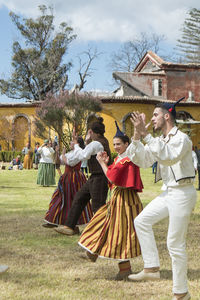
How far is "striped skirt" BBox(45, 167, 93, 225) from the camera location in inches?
283

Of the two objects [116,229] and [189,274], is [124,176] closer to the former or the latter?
[116,229]

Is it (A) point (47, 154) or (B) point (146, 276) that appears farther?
(A) point (47, 154)

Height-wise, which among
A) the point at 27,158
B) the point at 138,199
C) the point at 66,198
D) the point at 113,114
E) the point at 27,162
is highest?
the point at 113,114

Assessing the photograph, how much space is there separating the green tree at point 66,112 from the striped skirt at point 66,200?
2467cm

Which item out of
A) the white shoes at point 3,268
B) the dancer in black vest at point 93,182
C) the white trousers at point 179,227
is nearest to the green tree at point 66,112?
the dancer in black vest at point 93,182

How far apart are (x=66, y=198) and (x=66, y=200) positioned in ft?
0.11

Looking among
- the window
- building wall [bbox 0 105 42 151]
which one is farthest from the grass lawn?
the window

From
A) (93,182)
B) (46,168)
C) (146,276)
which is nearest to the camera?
(146,276)

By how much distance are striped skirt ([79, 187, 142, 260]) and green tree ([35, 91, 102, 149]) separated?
89.5 ft

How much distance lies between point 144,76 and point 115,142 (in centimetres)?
3399

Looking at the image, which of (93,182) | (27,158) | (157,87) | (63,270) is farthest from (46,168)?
(157,87)

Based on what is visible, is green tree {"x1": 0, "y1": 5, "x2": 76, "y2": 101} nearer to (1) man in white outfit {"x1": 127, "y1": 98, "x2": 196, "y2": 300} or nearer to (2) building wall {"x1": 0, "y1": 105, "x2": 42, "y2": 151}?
(2) building wall {"x1": 0, "y1": 105, "x2": 42, "y2": 151}

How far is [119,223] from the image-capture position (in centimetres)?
471

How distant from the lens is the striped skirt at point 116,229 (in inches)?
182
